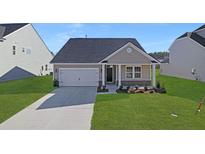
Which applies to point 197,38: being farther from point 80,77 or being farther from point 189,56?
point 80,77

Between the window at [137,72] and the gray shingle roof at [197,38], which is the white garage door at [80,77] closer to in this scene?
the window at [137,72]

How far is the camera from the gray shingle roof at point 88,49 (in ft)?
81.7

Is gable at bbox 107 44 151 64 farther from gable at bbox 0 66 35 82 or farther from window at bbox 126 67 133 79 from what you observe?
gable at bbox 0 66 35 82

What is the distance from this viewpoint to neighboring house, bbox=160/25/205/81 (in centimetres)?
2809

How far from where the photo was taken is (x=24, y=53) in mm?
30328

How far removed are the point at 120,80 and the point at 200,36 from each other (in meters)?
13.5

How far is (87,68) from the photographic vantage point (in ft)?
80.8

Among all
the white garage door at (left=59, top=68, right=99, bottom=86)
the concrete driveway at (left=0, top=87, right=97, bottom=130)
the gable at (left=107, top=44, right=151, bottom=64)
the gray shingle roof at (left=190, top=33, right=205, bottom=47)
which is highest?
the gray shingle roof at (left=190, top=33, right=205, bottom=47)

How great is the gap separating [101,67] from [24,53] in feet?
34.6

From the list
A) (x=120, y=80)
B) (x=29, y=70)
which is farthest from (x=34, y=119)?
(x=29, y=70)

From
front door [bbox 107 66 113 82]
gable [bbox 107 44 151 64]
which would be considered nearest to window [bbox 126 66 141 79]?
gable [bbox 107 44 151 64]

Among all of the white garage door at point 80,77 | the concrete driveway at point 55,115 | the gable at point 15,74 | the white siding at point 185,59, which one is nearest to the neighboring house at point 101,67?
the white garage door at point 80,77
